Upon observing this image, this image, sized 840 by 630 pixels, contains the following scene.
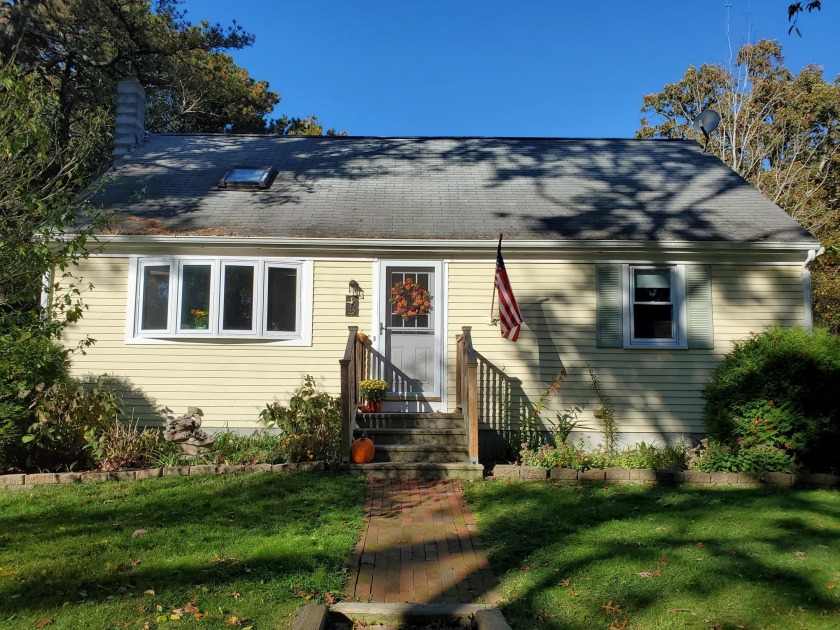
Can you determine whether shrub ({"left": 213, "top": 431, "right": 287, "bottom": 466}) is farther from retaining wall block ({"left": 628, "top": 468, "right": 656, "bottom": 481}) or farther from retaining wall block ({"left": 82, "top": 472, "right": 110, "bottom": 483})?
retaining wall block ({"left": 628, "top": 468, "right": 656, "bottom": 481})

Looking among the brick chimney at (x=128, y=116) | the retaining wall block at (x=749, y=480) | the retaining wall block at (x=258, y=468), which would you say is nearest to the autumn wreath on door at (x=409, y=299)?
the retaining wall block at (x=258, y=468)

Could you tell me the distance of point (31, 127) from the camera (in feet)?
18.5

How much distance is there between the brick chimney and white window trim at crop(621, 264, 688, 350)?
9856 millimetres

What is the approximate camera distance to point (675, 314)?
928 cm

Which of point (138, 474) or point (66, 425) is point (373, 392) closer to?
point (138, 474)

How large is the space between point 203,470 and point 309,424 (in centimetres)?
142

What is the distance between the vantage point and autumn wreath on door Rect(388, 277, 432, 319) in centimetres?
936

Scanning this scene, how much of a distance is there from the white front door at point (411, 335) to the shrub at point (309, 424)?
1099 millimetres

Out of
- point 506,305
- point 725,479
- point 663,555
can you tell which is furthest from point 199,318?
point 725,479

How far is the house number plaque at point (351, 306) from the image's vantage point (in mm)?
9297

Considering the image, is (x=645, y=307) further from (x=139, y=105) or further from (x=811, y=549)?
(x=139, y=105)

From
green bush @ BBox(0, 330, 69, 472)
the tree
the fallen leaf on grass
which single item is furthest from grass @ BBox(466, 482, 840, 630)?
the tree

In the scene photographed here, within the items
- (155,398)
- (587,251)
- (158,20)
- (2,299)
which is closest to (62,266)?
(2,299)

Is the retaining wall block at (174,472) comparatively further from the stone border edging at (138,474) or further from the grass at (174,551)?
the grass at (174,551)
